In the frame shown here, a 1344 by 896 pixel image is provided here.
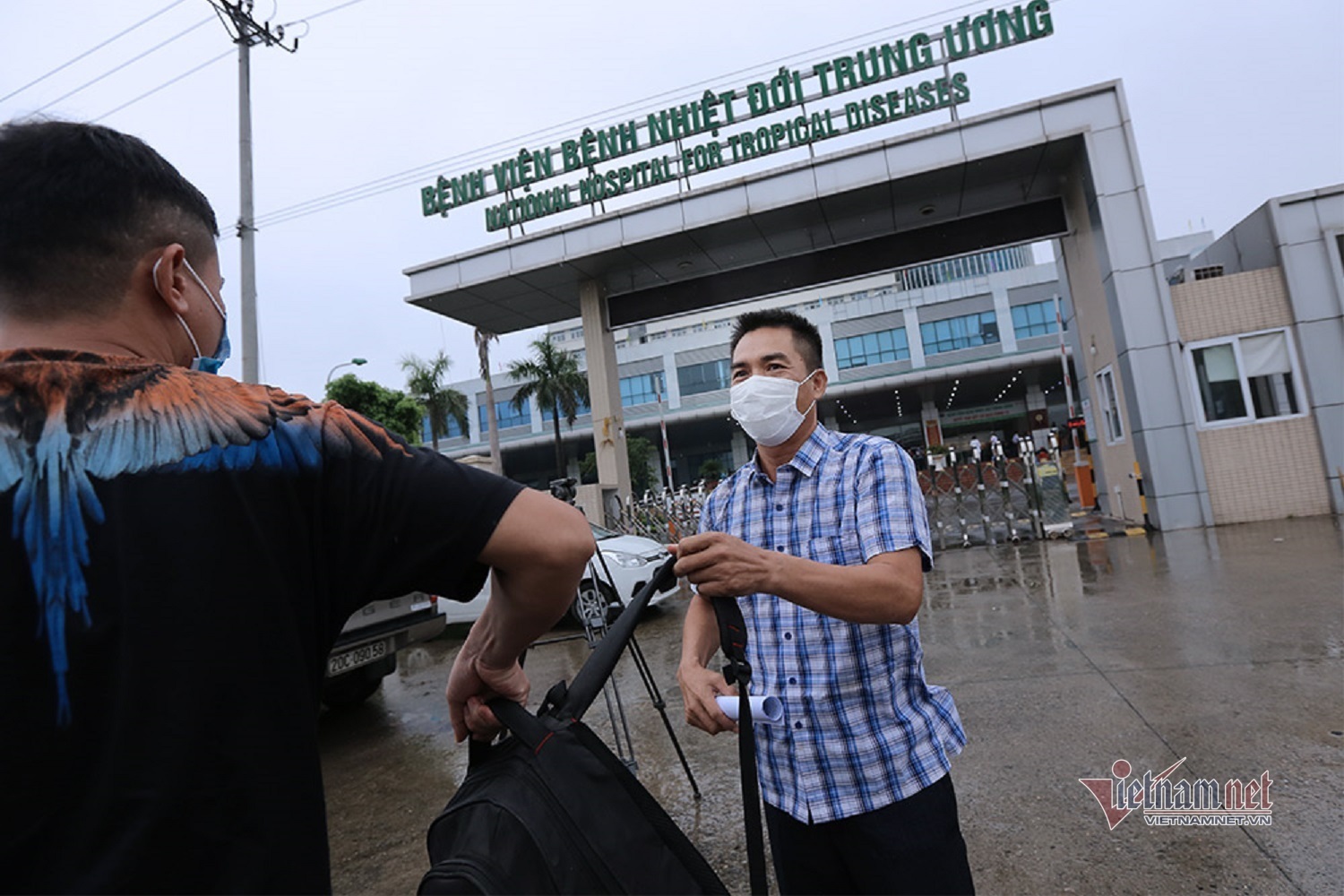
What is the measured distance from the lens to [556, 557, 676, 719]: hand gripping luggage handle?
1141 mm

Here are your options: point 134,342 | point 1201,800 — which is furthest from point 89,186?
point 1201,800

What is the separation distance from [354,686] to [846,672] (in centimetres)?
552

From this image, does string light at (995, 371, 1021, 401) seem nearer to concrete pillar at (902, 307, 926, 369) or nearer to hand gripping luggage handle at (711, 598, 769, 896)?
concrete pillar at (902, 307, 926, 369)

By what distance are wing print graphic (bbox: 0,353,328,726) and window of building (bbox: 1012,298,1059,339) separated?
42397 millimetres

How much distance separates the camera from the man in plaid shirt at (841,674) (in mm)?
1521

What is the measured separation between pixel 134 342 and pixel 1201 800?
160 inches

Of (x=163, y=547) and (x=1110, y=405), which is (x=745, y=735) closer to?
(x=163, y=547)

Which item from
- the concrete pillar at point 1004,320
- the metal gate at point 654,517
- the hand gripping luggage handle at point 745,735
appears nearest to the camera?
the hand gripping luggage handle at point 745,735

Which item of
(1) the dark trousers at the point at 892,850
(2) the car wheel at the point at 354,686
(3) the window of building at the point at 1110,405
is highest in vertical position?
(3) the window of building at the point at 1110,405

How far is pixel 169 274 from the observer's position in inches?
40.9

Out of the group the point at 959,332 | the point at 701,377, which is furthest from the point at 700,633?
the point at 701,377

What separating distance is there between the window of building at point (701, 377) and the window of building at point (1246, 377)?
102ft

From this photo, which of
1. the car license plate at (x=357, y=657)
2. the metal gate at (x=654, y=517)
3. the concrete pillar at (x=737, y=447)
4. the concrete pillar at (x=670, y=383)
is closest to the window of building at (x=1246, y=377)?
the metal gate at (x=654, y=517)

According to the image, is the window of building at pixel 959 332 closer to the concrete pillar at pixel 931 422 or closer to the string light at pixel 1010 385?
the string light at pixel 1010 385
